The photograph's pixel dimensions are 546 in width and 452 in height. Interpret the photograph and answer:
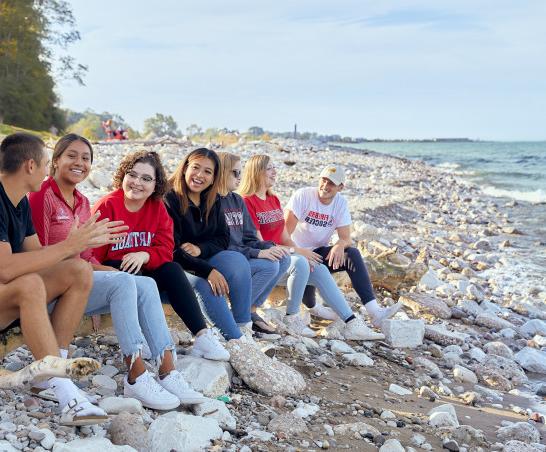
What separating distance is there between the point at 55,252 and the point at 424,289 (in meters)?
5.57

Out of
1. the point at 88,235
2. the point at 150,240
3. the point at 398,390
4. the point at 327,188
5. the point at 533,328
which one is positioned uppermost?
the point at 327,188

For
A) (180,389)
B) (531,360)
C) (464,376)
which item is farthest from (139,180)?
(531,360)

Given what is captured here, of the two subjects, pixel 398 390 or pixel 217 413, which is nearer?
pixel 217 413

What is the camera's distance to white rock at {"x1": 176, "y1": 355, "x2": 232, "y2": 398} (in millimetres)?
3740

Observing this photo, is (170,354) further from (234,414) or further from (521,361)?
(521,361)

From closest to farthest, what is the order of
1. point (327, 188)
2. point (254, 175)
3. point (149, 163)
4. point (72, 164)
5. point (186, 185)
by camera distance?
1. point (72, 164)
2. point (149, 163)
3. point (186, 185)
4. point (254, 175)
5. point (327, 188)

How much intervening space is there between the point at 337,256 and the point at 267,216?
0.70m

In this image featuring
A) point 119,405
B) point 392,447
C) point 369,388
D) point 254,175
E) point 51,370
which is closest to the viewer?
point 51,370

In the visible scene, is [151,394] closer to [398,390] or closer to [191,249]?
[191,249]

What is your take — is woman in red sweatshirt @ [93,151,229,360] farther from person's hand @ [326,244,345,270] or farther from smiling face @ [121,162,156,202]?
person's hand @ [326,244,345,270]


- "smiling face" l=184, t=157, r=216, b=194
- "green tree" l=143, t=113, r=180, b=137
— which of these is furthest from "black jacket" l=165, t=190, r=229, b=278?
"green tree" l=143, t=113, r=180, b=137

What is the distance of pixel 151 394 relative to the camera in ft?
11.3

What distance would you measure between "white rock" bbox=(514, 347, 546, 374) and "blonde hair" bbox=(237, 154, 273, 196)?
2.73 meters

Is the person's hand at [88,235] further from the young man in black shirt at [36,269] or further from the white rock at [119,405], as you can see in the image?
the white rock at [119,405]
